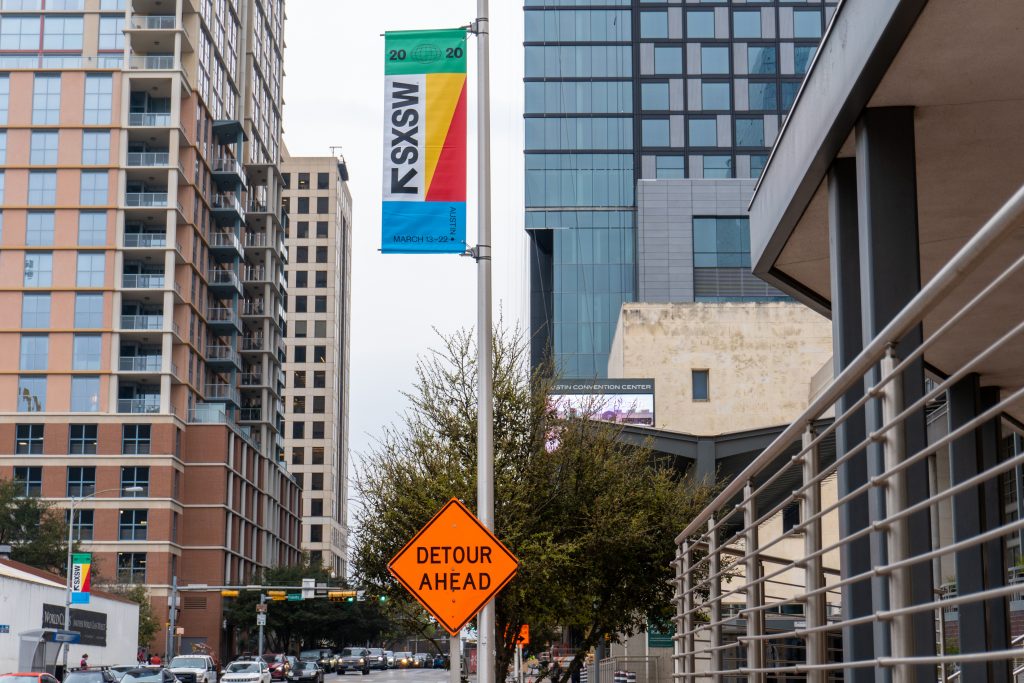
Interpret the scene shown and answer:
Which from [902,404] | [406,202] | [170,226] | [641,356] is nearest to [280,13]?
[170,226]

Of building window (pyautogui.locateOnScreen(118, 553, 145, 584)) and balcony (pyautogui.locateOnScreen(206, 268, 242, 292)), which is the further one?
balcony (pyautogui.locateOnScreen(206, 268, 242, 292))

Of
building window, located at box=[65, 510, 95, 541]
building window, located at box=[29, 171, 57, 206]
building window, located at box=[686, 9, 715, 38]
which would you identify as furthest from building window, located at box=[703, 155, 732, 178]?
building window, located at box=[65, 510, 95, 541]

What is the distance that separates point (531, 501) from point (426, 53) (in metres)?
13.3

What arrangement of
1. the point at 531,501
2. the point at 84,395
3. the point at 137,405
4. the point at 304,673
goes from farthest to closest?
the point at 137,405 < the point at 84,395 < the point at 304,673 < the point at 531,501

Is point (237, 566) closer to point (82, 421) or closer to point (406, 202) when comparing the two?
point (82, 421)

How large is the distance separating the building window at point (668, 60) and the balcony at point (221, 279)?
1507 inches

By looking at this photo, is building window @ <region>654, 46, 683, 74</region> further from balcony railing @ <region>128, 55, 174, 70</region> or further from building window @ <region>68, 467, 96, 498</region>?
building window @ <region>68, 467, 96, 498</region>

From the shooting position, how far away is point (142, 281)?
3957 inches

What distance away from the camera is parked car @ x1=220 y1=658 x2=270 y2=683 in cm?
5541

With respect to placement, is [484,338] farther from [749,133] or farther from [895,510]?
[749,133]

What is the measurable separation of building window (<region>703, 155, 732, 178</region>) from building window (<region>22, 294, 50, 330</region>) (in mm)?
51789

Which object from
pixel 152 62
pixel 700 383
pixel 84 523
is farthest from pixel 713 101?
pixel 84 523

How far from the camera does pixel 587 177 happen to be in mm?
108375

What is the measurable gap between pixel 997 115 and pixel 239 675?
5217 cm
